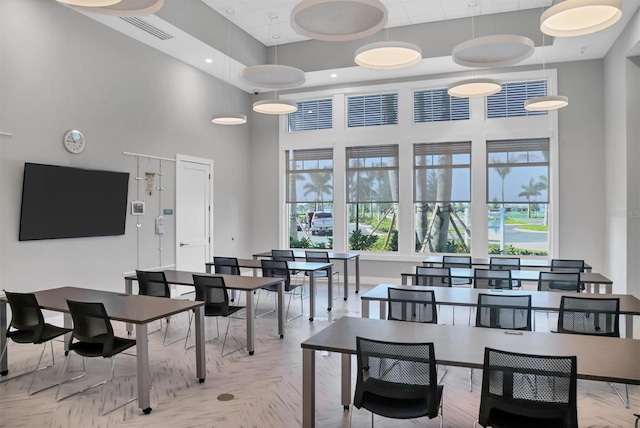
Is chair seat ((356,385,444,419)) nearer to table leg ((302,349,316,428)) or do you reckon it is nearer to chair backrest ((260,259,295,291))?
table leg ((302,349,316,428))

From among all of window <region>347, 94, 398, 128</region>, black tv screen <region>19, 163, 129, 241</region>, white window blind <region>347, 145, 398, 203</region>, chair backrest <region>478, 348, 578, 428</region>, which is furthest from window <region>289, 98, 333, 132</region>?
chair backrest <region>478, 348, 578, 428</region>

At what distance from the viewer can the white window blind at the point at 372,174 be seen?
31.5ft

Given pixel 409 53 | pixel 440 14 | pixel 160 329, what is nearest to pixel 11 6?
pixel 160 329

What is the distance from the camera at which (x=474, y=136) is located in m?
8.95

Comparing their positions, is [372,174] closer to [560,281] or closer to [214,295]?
[560,281]

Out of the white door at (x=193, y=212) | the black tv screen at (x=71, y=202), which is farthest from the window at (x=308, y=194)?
the black tv screen at (x=71, y=202)

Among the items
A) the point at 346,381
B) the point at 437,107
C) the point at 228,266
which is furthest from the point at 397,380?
the point at 437,107

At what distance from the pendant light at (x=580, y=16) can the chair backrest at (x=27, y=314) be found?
16.6 feet

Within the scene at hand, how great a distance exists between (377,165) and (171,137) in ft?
14.1

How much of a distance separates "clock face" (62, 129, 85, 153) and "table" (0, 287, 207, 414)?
7.39ft

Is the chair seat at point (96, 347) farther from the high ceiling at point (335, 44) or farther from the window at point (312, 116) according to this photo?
the window at point (312, 116)

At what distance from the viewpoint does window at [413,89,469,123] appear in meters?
9.10

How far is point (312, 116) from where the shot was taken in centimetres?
1029

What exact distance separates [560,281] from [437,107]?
5.02 metres
